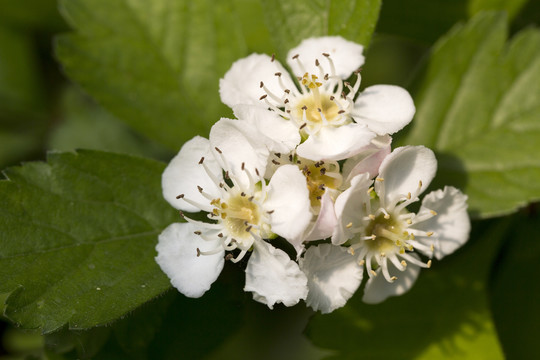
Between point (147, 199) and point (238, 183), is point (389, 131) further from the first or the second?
point (147, 199)

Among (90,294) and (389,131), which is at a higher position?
(389,131)

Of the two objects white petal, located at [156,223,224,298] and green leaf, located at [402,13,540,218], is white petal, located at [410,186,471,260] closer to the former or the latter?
green leaf, located at [402,13,540,218]

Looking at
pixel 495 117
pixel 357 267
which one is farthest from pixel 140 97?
pixel 495 117

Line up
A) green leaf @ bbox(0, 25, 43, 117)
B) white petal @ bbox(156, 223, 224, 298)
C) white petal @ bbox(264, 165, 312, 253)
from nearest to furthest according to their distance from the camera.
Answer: white petal @ bbox(264, 165, 312, 253) → white petal @ bbox(156, 223, 224, 298) → green leaf @ bbox(0, 25, 43, 117)

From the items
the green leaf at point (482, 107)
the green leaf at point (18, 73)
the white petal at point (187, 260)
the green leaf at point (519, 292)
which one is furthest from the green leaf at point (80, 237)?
the green leaf at point (18, 73)

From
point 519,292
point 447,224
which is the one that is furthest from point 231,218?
point 519,292

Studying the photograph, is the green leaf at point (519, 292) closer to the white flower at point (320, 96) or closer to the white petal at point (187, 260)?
the white flower at point (320, 96)

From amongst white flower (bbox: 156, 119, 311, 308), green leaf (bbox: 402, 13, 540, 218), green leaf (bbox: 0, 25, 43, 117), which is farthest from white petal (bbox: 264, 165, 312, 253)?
green leaf (bbox: 0, 25, 43, 117)
